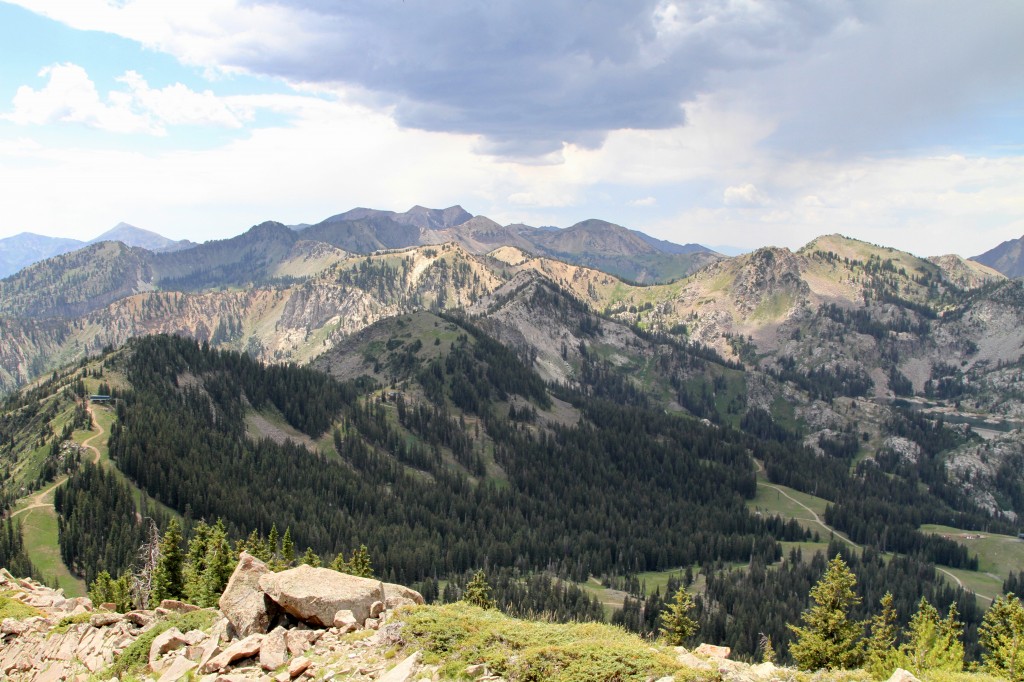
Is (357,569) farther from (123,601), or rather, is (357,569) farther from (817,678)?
(817,678)

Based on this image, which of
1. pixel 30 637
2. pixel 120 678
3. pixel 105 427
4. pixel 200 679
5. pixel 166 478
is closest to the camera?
pixel 200 679

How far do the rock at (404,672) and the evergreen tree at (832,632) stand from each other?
53598 mm

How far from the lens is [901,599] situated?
19575 cm

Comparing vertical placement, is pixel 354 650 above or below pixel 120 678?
above

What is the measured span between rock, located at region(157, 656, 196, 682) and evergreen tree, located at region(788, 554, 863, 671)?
6019 cm

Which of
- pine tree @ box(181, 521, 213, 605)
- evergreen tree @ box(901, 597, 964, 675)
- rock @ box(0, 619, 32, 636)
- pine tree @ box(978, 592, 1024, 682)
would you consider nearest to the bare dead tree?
pine tree @ box(181, 521, 213, 605)

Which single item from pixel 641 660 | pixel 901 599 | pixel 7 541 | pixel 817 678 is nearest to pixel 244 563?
pixel 641 660

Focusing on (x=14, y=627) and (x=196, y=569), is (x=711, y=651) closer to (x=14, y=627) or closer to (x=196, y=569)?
(x=14, y=627)

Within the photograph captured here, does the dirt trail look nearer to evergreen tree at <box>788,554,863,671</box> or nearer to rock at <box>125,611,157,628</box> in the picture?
rock at <box>125,611,157,628</box>

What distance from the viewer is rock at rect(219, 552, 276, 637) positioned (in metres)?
40.3

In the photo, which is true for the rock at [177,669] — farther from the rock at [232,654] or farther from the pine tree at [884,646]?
the pine tree at [884,646]

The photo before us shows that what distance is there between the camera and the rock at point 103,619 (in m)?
44.0

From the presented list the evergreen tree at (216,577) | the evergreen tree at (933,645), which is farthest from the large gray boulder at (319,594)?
the evergreen tree at (933,645)

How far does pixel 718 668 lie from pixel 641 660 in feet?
12.3
